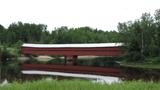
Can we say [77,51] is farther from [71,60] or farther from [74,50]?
[71,60]

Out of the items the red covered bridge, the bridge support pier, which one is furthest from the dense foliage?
the bridge support pier

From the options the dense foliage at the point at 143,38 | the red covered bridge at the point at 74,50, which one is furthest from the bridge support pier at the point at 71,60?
the dense foliage at the point at 143,38


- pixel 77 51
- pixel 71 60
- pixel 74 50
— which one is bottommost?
pixel 71 60

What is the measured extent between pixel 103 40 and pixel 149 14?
40.2 metres

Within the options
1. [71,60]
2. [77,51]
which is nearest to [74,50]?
[77,51]

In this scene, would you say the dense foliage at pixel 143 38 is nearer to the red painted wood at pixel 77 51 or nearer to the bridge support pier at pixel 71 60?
the red painted wood at pixel 77 51

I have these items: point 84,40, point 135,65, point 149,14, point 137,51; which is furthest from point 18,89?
point 84,40

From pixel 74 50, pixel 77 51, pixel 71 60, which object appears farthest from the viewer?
pixel 71 60

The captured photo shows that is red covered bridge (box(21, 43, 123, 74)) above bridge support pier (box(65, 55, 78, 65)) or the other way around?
above

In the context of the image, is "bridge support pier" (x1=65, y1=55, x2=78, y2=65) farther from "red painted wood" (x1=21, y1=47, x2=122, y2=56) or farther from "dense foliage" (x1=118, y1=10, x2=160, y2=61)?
"dense foliage" (x1=118, y1=10, x2=160, y2=61)

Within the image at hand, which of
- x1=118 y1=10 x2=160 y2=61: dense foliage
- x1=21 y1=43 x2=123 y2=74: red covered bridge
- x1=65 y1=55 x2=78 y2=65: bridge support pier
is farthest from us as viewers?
x1=65 y1=55 x2=78 y2=65: bridge support pier

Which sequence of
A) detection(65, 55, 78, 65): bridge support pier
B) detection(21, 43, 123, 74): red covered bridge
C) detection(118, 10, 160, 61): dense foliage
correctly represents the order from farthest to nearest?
1. detection(65, 55, 78, 65): bridge support pier
2. detection(21, 43, 123, 74): red covered bridge
3. detection(118, 10, 160, 61): dense foliage

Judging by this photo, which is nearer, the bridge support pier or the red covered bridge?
the red covered bridge

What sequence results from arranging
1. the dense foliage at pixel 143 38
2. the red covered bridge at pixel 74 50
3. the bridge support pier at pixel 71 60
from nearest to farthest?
1. the dense foliage at pixel 143 38
2. the red covered bridge at pixel 74 50
3. the bridge support pier at pixel 71 60
